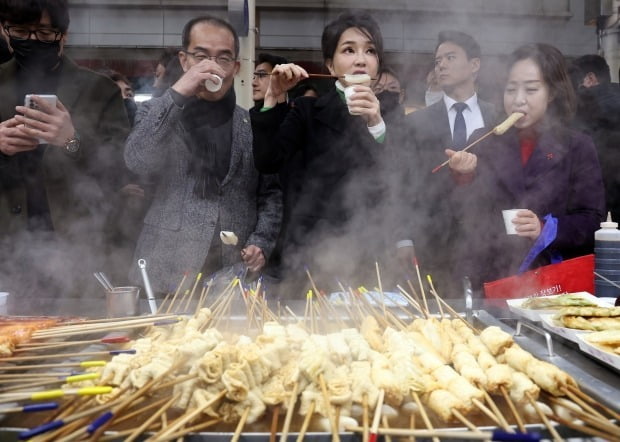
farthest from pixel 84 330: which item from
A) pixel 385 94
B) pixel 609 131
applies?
pixel 609 131

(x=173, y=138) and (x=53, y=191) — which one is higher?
(x=173, y=138)

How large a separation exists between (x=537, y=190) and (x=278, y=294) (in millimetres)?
1806

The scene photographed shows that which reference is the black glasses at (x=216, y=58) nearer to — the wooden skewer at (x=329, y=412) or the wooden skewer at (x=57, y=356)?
the wooden skewer at (x=57, y=356)

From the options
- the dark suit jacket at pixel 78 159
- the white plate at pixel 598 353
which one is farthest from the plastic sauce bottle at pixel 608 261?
the dark suit jacket at pixel 78 159

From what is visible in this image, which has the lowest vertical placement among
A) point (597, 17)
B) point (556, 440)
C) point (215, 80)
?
point (556, 440)

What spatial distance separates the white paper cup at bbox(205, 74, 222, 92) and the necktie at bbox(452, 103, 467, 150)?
5.41 ft

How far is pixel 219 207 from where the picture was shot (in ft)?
10.7

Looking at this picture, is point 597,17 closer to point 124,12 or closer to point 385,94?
point 385,94

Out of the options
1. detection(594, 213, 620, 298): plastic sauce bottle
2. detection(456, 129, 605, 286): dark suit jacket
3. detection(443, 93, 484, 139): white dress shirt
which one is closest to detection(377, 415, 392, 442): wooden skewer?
detection(594, 213, 620, 298): plastic sauce bottle

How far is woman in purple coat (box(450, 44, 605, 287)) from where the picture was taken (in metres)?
3.24

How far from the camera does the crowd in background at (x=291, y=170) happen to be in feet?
9.95

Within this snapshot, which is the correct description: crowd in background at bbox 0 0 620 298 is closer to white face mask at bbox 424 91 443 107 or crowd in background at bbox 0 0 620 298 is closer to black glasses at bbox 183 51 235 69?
black glasses at bbox 183 51 235 69

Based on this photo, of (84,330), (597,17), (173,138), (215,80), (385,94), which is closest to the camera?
A: (84,330)

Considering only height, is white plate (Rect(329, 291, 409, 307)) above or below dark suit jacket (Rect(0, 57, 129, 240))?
below
